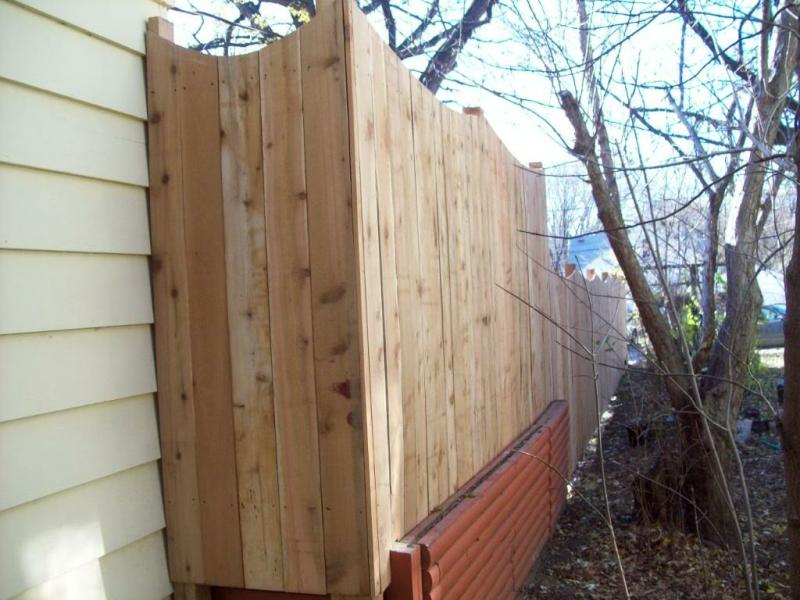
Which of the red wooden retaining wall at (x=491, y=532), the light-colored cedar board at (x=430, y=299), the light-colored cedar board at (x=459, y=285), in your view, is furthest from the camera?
the light-colored cedar board at (x=459, y=285)

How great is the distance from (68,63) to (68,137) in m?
0.23

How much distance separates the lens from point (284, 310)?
2.54 m

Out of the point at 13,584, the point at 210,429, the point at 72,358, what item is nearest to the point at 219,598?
the point at 210,429

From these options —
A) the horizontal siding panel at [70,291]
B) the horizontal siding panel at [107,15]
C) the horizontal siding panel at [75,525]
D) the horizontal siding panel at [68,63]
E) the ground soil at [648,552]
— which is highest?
the horizontal siding panel at [107,15]

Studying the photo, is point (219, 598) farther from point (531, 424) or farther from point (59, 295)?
point (531, 424)

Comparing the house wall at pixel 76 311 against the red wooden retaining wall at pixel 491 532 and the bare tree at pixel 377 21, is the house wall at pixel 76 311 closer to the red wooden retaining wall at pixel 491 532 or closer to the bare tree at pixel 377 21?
the red wooden retaining wall at pixel 491 532

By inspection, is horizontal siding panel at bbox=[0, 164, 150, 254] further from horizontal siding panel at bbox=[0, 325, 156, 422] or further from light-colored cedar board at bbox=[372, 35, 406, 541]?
light-colored cedar board at bbox=[372, 35, 406, 541]

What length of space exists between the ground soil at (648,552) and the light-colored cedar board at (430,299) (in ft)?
2.55

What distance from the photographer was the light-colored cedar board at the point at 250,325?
256cm

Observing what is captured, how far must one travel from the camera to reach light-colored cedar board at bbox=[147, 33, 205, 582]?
8.67 feet

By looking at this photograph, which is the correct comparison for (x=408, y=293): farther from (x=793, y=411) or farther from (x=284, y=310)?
(x=793, y=411)

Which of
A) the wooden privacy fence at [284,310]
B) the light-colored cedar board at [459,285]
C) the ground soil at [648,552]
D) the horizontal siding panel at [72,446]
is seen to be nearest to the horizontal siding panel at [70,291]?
the wooden privacy fence at [284,310]

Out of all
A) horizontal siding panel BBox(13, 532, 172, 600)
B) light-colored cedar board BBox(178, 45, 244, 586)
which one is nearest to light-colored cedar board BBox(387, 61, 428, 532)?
light-colored cedar board BBox(178, 45, 244, 586)

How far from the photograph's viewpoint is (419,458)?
9.90 feet
